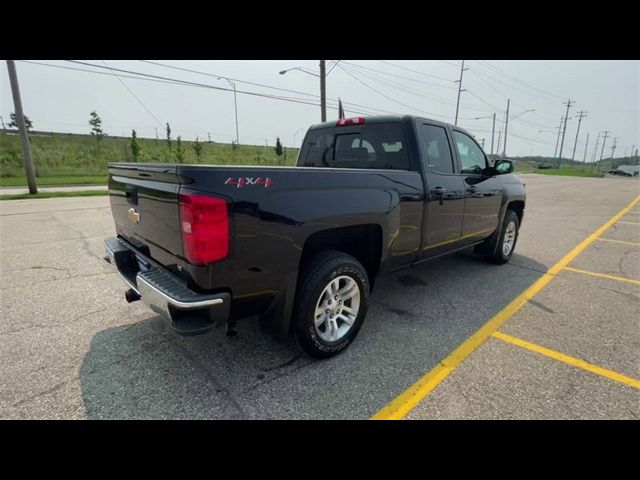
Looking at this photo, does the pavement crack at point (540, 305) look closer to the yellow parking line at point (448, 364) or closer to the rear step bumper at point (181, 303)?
the yellow parking line at point (448, 364)

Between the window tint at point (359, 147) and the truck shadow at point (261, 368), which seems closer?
the truck shadow at point (261, 368)

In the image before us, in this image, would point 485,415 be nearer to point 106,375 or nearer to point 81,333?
point 106,375

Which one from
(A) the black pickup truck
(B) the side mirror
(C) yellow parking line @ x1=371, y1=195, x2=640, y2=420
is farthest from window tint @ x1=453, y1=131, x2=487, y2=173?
(C) yellow parking line @ x1=371, y1=195, x2=640, y2=420

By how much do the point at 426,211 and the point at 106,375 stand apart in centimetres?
314

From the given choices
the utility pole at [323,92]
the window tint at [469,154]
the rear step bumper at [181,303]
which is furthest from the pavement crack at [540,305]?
the utility pole at [323,92]

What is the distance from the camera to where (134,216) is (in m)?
2.86

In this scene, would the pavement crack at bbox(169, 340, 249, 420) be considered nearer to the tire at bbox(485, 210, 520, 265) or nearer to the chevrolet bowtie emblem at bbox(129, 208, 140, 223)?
the chevrolet bowtie emblem at bbox(129, 208, 140, 223)

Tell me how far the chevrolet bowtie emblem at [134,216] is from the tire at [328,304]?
4.66 feet

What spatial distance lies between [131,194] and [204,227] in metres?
1.19

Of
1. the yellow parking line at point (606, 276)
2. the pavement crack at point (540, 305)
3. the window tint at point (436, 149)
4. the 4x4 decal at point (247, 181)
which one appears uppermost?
the window tint at point (436, 149)

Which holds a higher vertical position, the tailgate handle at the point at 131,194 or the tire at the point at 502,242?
the tailgate handle at the point at 131,194

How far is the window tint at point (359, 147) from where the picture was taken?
3.59 metres

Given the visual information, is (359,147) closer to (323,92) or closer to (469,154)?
(469,154)
